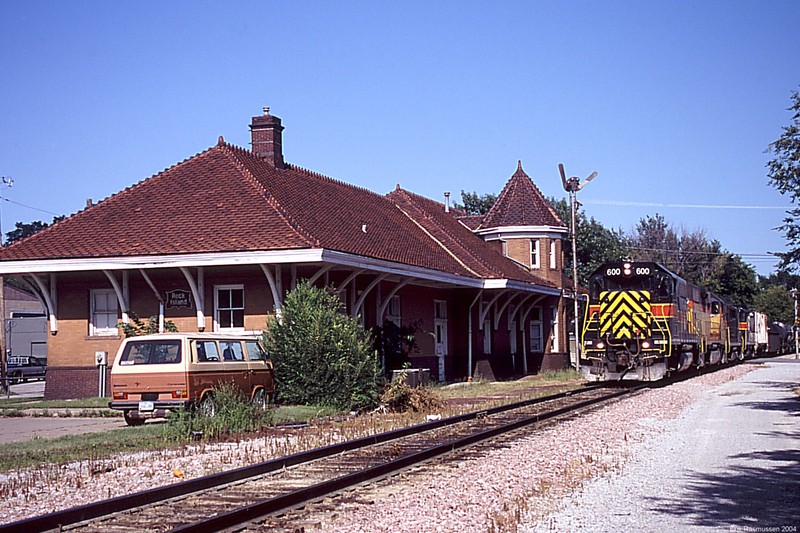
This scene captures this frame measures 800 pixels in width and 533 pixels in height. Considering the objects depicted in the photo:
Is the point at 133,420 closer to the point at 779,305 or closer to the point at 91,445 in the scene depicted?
the point at 91,445

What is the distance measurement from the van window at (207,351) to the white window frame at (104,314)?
24.6 ft

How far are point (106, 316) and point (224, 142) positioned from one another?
257 inches

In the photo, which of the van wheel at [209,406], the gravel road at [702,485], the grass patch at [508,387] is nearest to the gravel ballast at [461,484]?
the gravel road at [702,485]

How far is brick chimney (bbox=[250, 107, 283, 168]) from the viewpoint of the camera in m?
28.6

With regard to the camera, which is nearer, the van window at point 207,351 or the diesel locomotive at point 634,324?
the van window at point 207,351

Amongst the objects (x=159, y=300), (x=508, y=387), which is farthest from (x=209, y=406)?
(x=508, y=387)

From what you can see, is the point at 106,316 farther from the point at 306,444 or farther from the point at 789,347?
the point at 789,347

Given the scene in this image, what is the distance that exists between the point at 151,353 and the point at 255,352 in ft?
11.2

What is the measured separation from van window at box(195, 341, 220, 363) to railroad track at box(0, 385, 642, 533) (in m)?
4.55

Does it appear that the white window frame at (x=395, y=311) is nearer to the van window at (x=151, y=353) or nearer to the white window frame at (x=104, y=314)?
the white window frame at (x=104, y=314)

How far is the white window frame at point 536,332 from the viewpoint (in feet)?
135

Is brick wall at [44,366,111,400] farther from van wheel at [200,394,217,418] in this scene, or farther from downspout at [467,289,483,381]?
downspout at [467,289,483,381]

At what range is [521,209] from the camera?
4091cm

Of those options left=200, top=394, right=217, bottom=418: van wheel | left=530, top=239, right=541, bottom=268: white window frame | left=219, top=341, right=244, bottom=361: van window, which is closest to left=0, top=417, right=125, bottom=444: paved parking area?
left=200, top=394, right=217, bottom=418: van wheel
